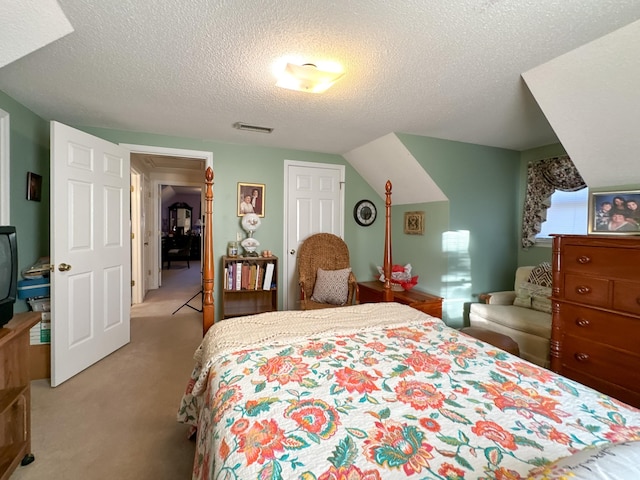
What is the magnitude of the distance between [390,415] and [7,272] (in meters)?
1.84

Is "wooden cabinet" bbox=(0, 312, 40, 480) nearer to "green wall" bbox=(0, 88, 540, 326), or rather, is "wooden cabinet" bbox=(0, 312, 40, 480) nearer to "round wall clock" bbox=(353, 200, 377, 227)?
"green wall" bbox=(0, 88, 540, 326)

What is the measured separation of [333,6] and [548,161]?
3116mm

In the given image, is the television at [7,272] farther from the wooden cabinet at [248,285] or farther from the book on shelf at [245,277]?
the book on shelf at [245,277]

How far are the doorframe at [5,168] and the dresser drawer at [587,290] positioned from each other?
395 cm

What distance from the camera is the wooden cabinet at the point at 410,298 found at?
3217mm

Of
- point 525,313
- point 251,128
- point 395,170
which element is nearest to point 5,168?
point 251,128

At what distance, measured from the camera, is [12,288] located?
4.94ft

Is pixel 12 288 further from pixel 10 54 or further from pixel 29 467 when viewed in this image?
pixel 10 54

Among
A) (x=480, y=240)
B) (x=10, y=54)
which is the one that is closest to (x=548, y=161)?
(x=480, y=240)

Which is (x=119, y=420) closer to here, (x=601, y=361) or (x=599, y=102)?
(x=601, y=361)

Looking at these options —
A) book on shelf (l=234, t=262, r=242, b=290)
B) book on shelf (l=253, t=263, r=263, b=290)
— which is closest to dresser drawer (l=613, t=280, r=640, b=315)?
book on shelf (l=253, t=263, r=263, b=290)

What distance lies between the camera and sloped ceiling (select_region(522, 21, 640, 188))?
62.2 inches

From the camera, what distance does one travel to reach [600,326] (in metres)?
1.91

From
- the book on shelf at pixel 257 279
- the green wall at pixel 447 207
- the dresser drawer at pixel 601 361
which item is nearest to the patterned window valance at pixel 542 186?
the green wall at pixel 447 207
